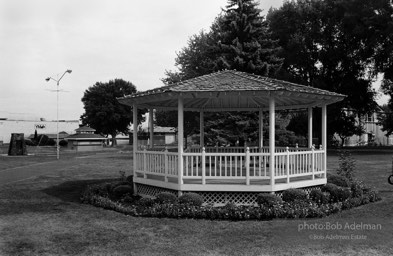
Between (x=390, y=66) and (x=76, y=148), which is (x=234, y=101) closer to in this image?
(x=390, y=66)

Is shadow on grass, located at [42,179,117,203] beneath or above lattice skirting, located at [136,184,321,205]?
beneath

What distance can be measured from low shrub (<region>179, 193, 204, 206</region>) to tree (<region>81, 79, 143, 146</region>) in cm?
6536

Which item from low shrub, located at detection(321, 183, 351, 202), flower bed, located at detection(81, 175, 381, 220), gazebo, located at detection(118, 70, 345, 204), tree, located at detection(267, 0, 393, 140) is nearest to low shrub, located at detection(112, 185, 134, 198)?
gazebo, located at detection(118, 70, 345, 204)

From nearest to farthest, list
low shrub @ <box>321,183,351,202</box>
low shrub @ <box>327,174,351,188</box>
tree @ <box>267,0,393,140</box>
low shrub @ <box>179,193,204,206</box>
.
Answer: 1. low shrub @ <box>179,193,204,206</box>
2. low shrub @ <box>321,183,351,202</box>
3. low shrub @ <box>327,174,351,188</box>
4. tree @ <box>267,0,393,140</box>

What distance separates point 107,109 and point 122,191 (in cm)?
6678

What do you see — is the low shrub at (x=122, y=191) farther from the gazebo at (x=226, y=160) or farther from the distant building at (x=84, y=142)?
the distant building at (x=84, y=142)

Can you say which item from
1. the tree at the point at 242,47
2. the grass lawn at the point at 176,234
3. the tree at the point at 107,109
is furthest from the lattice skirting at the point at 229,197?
the tree at the point at 107,109

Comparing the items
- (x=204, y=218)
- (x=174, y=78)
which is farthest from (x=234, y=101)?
(x=174, y=78)

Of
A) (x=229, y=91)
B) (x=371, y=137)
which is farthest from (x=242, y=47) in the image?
(x=371, y=137)

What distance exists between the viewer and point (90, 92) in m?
85.8

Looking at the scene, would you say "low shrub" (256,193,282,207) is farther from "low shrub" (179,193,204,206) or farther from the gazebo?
"low shrub" (179,193,204,206)

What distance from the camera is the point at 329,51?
4259cm

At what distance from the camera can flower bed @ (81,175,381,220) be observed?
10.9 meters

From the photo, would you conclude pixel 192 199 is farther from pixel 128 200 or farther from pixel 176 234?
pixel 128 200
